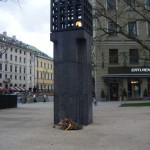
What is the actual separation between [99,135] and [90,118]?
385 cm

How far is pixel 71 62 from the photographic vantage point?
14734 millimetres

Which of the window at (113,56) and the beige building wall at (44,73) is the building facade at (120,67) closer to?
the window at (113,56)

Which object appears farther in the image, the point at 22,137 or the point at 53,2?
the point at 53,2

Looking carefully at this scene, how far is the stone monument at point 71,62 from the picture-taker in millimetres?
14609

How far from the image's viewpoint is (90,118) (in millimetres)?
15156

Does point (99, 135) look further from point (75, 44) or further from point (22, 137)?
point (75, 44)

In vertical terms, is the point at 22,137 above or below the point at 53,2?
below

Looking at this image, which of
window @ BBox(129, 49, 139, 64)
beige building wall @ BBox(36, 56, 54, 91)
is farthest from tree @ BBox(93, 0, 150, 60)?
beige building wall @ BBox(36, 56, 54, 91)

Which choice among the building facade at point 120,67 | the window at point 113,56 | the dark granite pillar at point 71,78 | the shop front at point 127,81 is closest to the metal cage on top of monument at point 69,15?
the dark granite pillar at point 71,78

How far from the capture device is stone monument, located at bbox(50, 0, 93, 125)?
14609mm

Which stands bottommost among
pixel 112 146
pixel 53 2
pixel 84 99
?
pixel 112 146

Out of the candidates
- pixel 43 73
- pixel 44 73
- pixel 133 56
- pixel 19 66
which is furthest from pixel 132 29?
pixel 43 73

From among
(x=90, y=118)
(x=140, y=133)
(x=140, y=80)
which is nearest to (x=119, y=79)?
(x=140, y=80)

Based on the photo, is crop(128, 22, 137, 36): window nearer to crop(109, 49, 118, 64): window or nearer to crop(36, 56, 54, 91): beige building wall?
crop(109, 49, 118, 64): window
